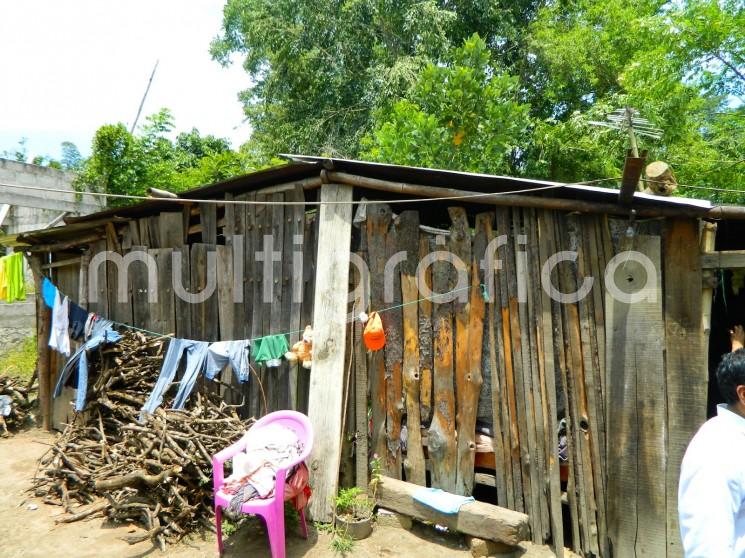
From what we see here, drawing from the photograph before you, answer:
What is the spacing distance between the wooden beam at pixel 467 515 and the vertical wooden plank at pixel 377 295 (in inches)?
14.1

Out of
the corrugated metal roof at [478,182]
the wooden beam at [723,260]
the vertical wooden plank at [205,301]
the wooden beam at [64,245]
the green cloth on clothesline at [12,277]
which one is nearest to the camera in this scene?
the wooden beam at [723,260]

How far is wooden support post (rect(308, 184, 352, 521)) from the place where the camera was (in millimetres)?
4742

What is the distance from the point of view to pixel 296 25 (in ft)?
52.4

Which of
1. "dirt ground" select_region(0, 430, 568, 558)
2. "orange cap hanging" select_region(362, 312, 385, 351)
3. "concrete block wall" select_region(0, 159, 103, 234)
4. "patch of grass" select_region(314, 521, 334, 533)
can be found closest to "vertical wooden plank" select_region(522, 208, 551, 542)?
"dirt ground" select_region(0, 430, 568, 558)

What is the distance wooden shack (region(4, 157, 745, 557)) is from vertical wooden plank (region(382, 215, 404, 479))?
0.05 ft

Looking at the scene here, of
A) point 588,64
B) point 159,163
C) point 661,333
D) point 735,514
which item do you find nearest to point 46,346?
point 159,163

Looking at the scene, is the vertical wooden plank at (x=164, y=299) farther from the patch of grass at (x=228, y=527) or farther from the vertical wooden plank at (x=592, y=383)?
the vertical wooden plank at (x=592, y=383)

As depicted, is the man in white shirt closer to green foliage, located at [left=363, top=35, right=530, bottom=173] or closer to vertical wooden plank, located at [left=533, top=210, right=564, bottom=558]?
vertical wooden plank, located at [left=533, top=210, right=564, bottom=558]

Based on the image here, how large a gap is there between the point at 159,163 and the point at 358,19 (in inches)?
276

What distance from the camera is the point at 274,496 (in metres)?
4.05

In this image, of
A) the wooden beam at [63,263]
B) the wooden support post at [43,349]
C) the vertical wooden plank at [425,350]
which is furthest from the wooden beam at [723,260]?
the wooden support post at [43,349]

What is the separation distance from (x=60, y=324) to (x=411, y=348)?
4864 millimetres

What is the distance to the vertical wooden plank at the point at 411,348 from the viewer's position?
4762 millimetres

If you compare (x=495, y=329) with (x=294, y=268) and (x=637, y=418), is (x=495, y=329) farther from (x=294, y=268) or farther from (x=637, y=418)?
(x=294, y=268)
